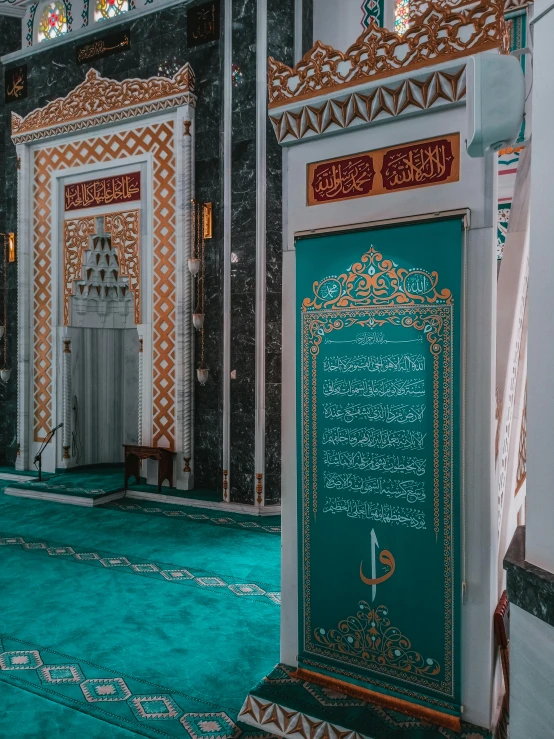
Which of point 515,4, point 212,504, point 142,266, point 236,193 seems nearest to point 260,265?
point 236,193

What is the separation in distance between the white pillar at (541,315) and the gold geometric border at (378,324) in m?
0.50

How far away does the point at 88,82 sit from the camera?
6.32m

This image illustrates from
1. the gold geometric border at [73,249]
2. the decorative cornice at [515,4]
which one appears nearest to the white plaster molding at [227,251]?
the gold geometric border at [73,249]

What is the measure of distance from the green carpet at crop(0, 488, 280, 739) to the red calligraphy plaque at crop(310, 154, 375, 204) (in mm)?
1875

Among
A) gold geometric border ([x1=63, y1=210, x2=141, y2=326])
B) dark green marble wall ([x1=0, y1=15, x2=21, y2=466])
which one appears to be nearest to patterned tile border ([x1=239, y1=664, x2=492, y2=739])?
gold geometric border ([x1=63, y1=210, x2=141, y2=326])

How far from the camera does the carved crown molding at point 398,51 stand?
1.95 meters

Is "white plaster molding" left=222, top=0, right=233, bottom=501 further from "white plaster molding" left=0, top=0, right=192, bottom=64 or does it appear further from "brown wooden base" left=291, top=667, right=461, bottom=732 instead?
"brown wooden base" left=291, top=667, right=461, bottom=732

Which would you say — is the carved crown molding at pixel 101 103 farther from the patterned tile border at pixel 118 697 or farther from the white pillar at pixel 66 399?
the patterned tile border at pixel 118 697

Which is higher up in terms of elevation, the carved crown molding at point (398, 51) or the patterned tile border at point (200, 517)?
the carved crown molding at point (398, 51)

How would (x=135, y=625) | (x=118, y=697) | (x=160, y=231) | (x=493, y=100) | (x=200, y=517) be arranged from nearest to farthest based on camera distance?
(x=493, y=100), (x=118, y=697), (x=135, y=625), (x=200, y=517), (x=160, y=231)

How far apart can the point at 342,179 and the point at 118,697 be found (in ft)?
6.93

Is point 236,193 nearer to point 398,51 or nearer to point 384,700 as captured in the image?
point 398,51

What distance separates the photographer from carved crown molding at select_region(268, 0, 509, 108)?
1.95 m

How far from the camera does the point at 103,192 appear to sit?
6344mm
